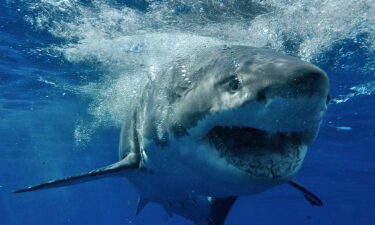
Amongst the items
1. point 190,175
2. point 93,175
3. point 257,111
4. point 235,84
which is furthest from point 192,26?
point 257,111

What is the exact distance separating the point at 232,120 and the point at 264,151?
37 cm

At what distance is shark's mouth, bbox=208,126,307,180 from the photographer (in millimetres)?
2682

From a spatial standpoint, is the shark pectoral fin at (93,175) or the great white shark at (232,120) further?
the shark pectoral fin at (93,175)

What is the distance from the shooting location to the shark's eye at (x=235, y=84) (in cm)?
266

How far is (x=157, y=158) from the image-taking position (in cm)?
436

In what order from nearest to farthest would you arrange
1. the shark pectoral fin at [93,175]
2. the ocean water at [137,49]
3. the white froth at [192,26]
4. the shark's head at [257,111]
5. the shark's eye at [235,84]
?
the shark's head at [257,111], the shark's eye at [235,84], the shark pectoral fin at [93,175], the white froth at [192,26], the ocean water at [137,49]

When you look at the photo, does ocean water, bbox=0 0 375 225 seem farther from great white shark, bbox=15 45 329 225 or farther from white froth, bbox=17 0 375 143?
great white shark, bbox=15 45 329 225

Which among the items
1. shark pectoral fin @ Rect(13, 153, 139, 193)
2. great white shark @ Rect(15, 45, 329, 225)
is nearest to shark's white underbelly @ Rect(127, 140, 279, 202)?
great white shark @ Rect(15, 45, 329, 225)

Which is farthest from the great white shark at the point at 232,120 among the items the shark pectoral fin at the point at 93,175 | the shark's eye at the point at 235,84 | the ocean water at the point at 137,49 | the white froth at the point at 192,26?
the white froth at the point at 192,26

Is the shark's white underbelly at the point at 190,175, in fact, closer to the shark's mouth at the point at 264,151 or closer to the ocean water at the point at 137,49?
the shark's mouth at the point at 264,151

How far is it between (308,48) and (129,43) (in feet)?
19.5

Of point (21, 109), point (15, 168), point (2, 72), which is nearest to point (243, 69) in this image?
point (2, 72)

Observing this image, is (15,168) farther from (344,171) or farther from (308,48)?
(308,48)

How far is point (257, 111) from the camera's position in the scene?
2.41 metres
